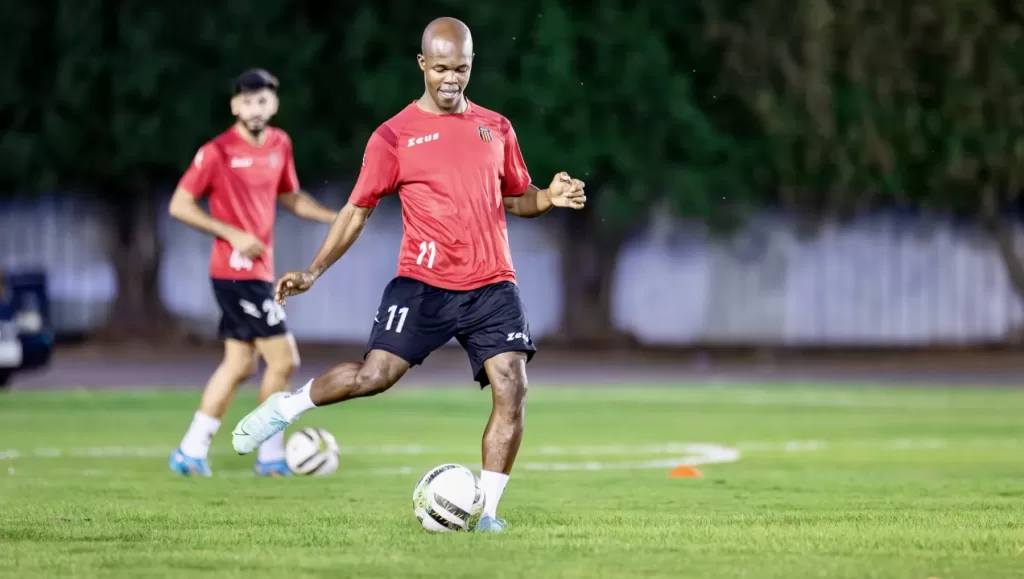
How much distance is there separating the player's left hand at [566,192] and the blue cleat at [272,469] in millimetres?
3877

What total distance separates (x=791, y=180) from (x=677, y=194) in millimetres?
2176

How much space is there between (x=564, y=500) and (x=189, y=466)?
3003 mm

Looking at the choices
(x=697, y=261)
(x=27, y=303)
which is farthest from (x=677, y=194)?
(x=27, y=303)

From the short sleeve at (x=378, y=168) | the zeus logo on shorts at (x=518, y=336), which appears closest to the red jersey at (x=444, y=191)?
the short sleeve at (x=378, y=168)

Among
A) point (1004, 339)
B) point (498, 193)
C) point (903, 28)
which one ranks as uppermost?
point (903, 28)

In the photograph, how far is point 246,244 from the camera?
11.6 meters

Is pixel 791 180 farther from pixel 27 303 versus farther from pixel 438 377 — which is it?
pixel 27 303

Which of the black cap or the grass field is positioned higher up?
the black cap

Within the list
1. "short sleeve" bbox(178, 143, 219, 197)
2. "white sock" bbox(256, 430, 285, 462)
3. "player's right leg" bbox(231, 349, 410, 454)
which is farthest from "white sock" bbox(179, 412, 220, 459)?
"player's right leg" bbox(231, 349, 410, 454)

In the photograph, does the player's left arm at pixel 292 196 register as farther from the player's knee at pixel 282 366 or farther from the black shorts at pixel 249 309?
the player's knee at pixel 282 366

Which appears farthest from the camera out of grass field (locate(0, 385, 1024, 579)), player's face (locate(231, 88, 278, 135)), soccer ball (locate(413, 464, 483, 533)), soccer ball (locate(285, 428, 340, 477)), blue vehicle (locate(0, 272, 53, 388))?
blue vehicle (locate(0, 272, 53, 388))

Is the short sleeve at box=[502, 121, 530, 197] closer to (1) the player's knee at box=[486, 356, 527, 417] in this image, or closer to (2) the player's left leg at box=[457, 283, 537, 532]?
(2) the player's left leg at box=[457, 283, 537, 532]

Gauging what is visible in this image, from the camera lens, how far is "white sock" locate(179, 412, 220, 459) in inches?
469

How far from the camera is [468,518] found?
28.2 feet
